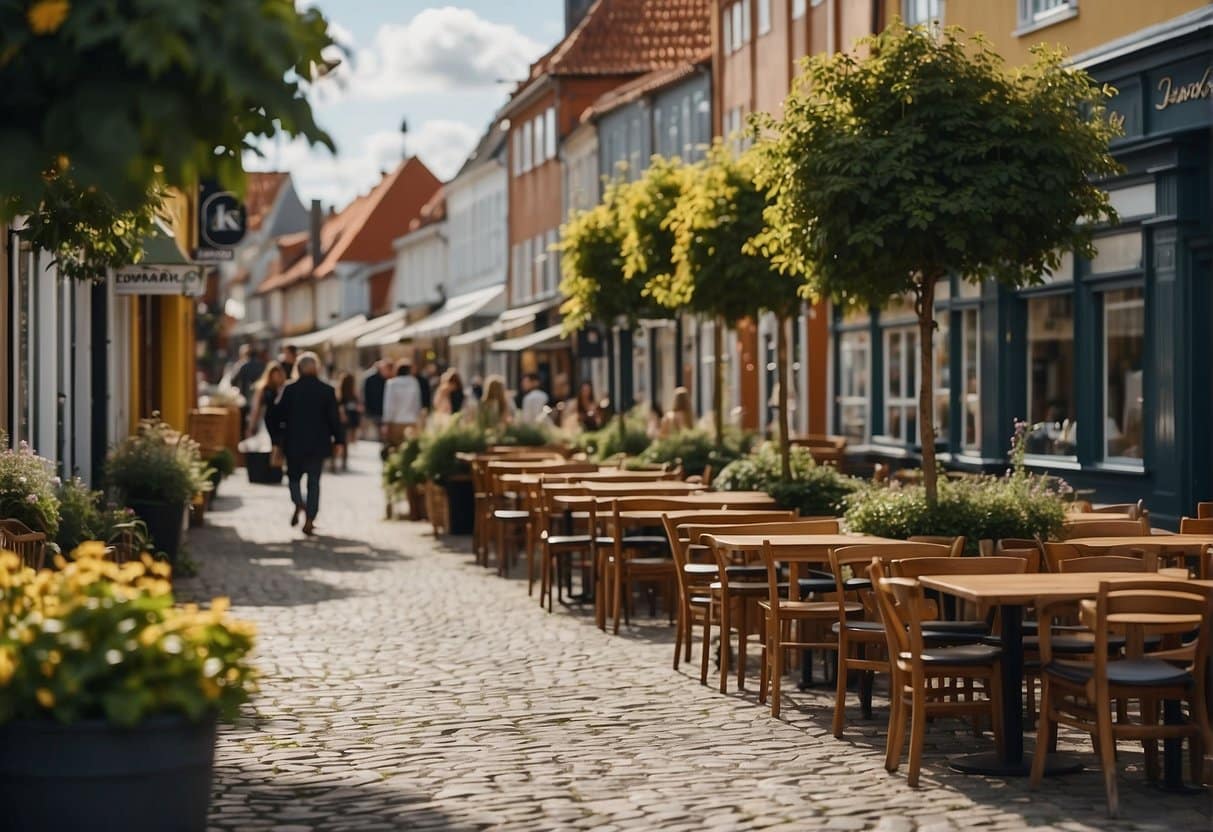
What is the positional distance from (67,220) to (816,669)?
5154 mm

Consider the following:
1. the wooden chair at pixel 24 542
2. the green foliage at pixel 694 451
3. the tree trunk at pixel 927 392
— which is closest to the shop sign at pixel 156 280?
the green foliage at pixel 694 451

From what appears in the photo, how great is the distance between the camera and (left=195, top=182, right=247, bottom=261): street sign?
2811cm

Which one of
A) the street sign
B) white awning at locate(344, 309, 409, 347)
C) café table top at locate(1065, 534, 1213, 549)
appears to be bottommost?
café table top at locate(1065, 534, 1213, 549)

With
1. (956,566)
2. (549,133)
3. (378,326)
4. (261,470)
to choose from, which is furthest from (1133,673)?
(378,326)

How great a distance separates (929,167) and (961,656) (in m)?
4.98

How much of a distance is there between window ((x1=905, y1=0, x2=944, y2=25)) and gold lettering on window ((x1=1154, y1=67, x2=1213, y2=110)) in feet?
20.4

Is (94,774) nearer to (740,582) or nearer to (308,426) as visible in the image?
(740,582)

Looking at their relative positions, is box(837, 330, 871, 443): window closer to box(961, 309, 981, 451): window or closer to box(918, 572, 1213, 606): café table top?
box(961, 309, 981, 451): window

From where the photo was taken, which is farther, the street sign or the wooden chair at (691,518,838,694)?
the street sign

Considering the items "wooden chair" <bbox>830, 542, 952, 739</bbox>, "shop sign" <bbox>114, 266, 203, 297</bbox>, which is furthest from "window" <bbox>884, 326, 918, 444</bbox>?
"wooden chair" <bbox>830, 542, 952, 739</bbox>

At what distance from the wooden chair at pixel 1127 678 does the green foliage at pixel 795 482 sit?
25.1ft

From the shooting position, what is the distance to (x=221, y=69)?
5496 millimetres

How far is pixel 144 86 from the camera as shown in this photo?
18.7 feet

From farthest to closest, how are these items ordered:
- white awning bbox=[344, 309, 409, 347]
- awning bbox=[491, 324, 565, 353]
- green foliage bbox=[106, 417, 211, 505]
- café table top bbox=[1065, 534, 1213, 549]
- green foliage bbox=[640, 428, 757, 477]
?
white awning bbox=[344, 309, 409, 347] < awning bbox=[491, 324, 565, 353] < green foliage bbox=[640, 428, 757, 477] < green foliage bbox=[106, 417, 211, 505] < café table top bbox=[1065, 534, 1213, 549]
